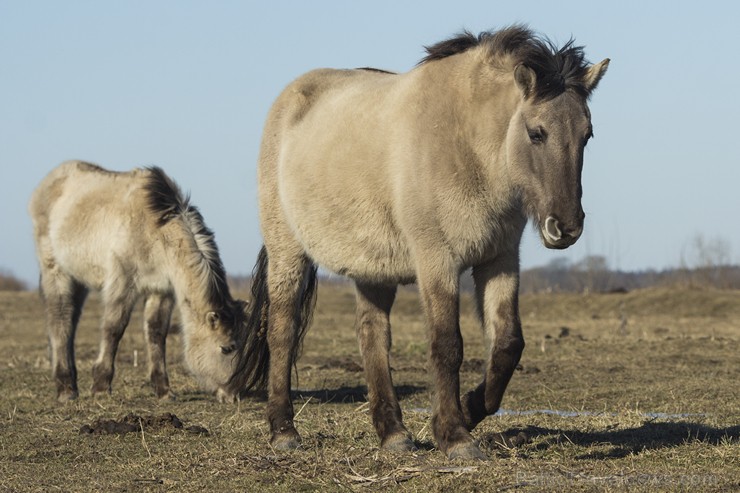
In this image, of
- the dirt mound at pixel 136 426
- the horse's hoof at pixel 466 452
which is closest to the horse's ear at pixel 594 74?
the horse's hoof at pixel 466 452

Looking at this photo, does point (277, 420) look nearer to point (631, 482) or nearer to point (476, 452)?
point (476, 452)

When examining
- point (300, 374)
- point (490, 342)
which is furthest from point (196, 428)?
point (300, 374)

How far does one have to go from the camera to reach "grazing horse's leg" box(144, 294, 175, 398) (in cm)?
1123

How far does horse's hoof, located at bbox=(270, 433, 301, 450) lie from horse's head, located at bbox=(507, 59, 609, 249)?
226 centimetres

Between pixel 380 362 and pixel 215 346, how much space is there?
4.44 m

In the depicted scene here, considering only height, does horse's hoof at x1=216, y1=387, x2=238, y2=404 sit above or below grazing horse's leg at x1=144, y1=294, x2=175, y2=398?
below

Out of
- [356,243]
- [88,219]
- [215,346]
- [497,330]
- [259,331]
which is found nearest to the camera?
[497,330]

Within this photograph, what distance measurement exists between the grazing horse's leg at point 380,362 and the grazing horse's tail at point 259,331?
67 centimetres

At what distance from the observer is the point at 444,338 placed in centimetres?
595

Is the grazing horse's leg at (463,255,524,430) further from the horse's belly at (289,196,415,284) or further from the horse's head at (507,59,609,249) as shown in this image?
the horse's head at (507,59,609,249)

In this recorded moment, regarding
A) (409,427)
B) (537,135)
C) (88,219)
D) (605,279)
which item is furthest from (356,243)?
(605,279)

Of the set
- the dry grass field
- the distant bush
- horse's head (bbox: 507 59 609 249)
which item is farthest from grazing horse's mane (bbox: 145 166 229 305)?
the distant bush

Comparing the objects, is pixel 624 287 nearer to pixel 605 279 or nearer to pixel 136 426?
pixel 605 279

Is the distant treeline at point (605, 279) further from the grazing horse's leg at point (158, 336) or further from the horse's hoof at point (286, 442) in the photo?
the horse's hoof at point (286, 442)
